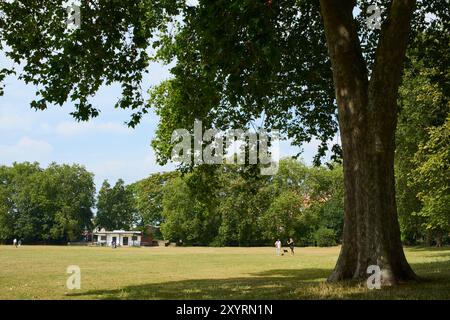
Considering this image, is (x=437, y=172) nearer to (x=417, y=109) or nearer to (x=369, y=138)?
(x=417, y=109)

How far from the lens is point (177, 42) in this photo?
20.5 meters

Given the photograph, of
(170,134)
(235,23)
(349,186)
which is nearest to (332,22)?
(235,23)

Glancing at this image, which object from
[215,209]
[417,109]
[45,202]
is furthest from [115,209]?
[417,109]

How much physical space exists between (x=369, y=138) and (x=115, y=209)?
158034 mm

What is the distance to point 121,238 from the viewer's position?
133 meters

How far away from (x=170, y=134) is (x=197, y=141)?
7.45 ft

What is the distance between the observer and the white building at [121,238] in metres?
131

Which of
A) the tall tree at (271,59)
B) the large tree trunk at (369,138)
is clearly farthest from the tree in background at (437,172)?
the large tree trunk at (369,138)

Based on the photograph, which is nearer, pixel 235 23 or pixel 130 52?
pixel 235 23

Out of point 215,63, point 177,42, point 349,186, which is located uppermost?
point 177,42

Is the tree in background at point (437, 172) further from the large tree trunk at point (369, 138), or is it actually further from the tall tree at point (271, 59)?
the large tree trunk at point (369, 138)

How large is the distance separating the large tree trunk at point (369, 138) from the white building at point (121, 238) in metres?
120
